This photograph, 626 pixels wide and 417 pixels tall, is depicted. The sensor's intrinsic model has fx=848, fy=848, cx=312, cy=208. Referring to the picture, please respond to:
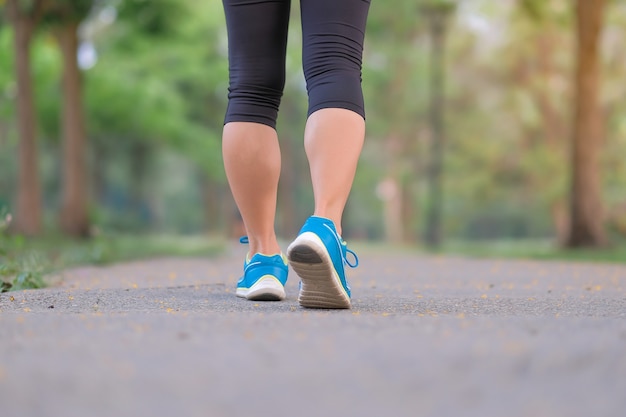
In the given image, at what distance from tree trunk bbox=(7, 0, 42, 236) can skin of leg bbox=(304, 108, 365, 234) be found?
446 inches

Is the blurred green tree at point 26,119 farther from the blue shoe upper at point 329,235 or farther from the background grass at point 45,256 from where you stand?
the blue shoe upper at point 329,235

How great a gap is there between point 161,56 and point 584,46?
1273 centimetres

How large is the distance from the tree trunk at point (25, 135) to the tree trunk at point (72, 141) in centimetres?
135

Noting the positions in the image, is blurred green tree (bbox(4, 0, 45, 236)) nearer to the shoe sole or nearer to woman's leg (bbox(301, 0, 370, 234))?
woman's leg (bbox(301, 0, 370, 234))

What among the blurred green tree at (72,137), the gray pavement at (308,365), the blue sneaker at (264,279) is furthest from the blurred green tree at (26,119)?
the gray pavement at (308,365)

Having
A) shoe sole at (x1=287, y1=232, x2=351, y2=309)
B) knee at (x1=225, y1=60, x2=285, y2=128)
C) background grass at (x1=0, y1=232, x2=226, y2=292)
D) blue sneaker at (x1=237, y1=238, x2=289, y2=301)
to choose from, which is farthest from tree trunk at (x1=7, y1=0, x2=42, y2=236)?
shoe sole at (x1=287, y1=232, x2=351, y2=309)

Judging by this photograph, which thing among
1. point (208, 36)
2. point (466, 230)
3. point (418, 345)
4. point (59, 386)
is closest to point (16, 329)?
point (59, 386)

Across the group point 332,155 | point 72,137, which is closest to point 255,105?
point 332,155

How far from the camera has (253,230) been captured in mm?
3438

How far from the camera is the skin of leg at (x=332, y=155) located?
2.83 m

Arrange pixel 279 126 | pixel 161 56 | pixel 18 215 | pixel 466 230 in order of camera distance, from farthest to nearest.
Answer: pixel 466 230, pixel 279 126, pixel 161 56, pixel 18 215

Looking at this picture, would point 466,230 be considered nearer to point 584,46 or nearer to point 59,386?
point 584,46

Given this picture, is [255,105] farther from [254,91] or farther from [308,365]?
[308,365]

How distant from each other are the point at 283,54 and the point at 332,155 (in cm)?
61
